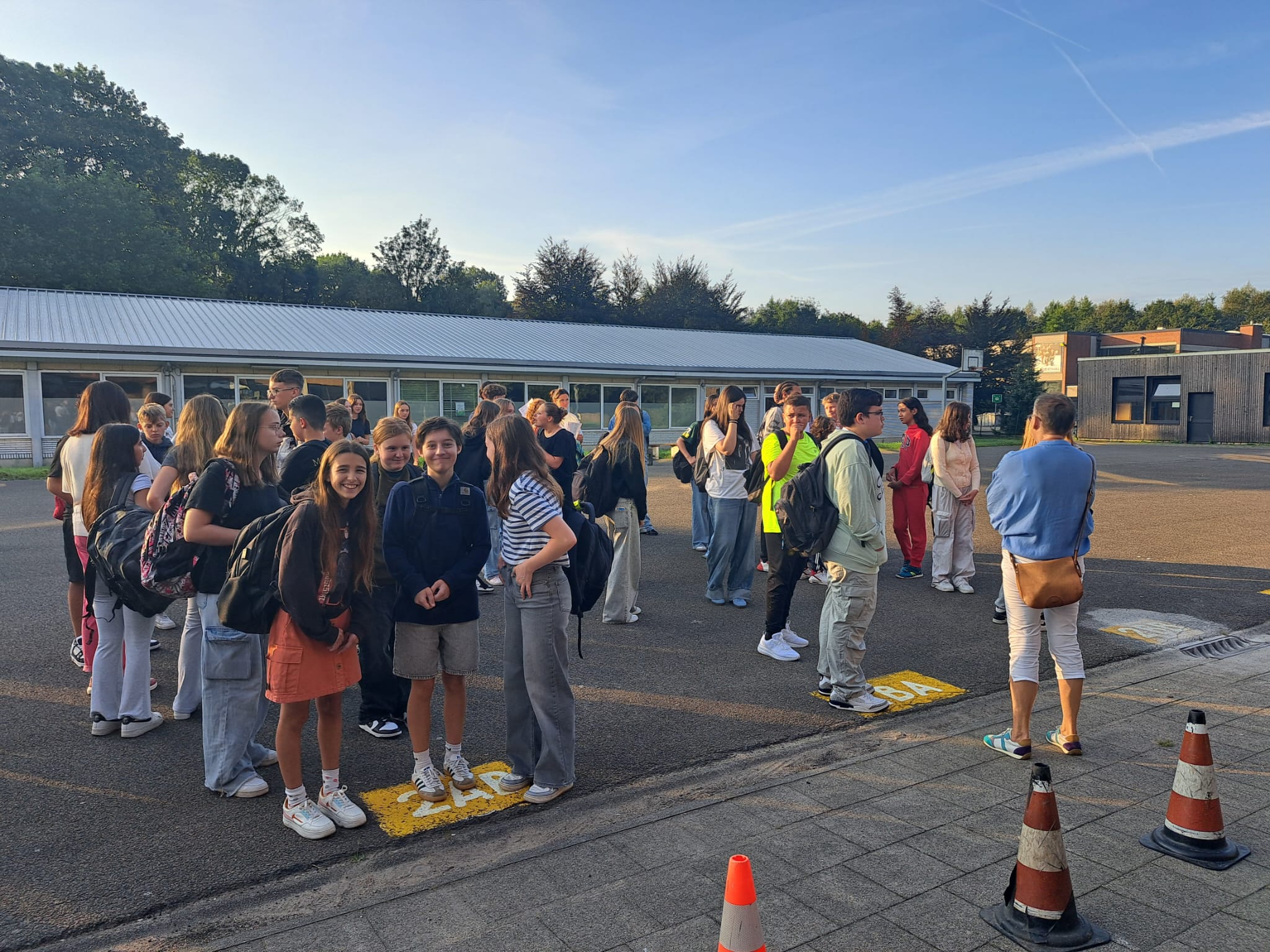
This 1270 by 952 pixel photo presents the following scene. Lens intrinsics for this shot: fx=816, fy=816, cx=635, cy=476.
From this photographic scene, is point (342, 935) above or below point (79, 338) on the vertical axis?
below

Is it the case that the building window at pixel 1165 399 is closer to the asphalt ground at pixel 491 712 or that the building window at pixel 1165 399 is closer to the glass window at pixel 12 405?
the asphalt ground at pixel 491 712

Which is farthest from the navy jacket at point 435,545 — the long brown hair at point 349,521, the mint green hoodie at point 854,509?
the mint green hoodie at point 854,509

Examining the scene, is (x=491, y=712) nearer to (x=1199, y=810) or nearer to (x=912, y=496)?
(x=1199, y=810)

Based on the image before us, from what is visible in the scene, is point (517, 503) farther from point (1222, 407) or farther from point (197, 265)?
point (197, 265)

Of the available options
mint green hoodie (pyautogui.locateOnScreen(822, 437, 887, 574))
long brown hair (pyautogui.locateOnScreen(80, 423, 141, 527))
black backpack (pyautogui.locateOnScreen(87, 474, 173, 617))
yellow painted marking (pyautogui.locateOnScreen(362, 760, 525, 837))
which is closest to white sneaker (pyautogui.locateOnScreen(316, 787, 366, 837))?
yellow painted marking (pyautogui.locateOnScreen(362, 760, 525, 837))

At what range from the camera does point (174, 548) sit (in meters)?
4.12

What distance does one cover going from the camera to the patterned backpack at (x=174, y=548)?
13.5ft

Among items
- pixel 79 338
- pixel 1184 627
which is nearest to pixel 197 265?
pixel 79 338

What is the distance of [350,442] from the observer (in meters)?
3.81

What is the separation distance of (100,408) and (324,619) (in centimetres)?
272

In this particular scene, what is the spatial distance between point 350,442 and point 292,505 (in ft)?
1.32

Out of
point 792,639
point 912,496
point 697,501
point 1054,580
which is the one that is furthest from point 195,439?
point 912,496

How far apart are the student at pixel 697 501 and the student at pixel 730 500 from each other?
1.40 metres

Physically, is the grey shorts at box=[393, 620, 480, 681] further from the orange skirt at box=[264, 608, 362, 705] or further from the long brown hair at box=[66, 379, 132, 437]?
the long brown hair at box=[66, 379, 132, 437]
